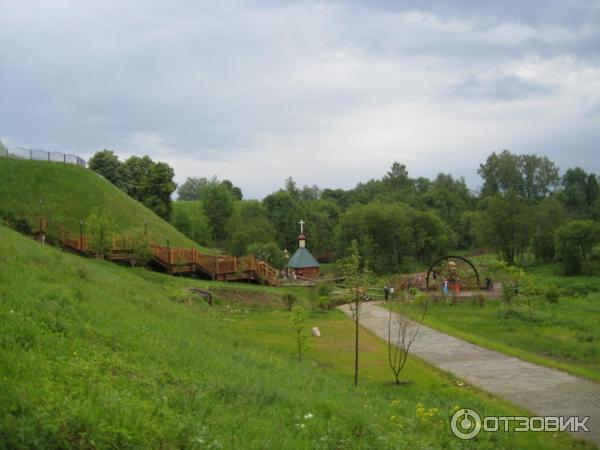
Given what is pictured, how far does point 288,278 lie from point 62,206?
1694 centimetres

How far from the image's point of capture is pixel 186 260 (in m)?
33.3

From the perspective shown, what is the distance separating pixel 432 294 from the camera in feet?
114

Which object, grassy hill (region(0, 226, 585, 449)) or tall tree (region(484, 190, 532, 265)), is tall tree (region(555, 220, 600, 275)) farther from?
grassy hill (region(0, 226, 585, 449))

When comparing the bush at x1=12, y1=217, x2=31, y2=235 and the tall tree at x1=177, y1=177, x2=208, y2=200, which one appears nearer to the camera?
the bush at x1=12, y1=217, x2=31, y2=235

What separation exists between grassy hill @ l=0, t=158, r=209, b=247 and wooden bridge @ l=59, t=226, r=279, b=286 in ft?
9.87

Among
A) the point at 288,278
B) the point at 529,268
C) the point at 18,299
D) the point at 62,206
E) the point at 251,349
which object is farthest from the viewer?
the point at 529,268

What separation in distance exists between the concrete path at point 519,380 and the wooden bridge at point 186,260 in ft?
57.4

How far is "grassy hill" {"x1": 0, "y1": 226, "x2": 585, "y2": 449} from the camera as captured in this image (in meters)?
5.52

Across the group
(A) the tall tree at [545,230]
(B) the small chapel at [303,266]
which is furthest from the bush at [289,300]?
(A) the tall tree at [545,230]

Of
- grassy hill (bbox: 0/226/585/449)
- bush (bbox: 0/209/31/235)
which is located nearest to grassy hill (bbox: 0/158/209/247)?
bush (bbox: 0/209/31/235)

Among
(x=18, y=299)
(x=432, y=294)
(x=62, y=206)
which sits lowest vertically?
(x=432, y=294)

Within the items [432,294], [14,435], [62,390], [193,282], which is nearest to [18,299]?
[62,390]

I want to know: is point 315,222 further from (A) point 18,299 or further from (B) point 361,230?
(A) point 18,299

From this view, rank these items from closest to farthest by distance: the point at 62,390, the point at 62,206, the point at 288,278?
the point at 62,390
the point at 62,206
the point at 288,278
